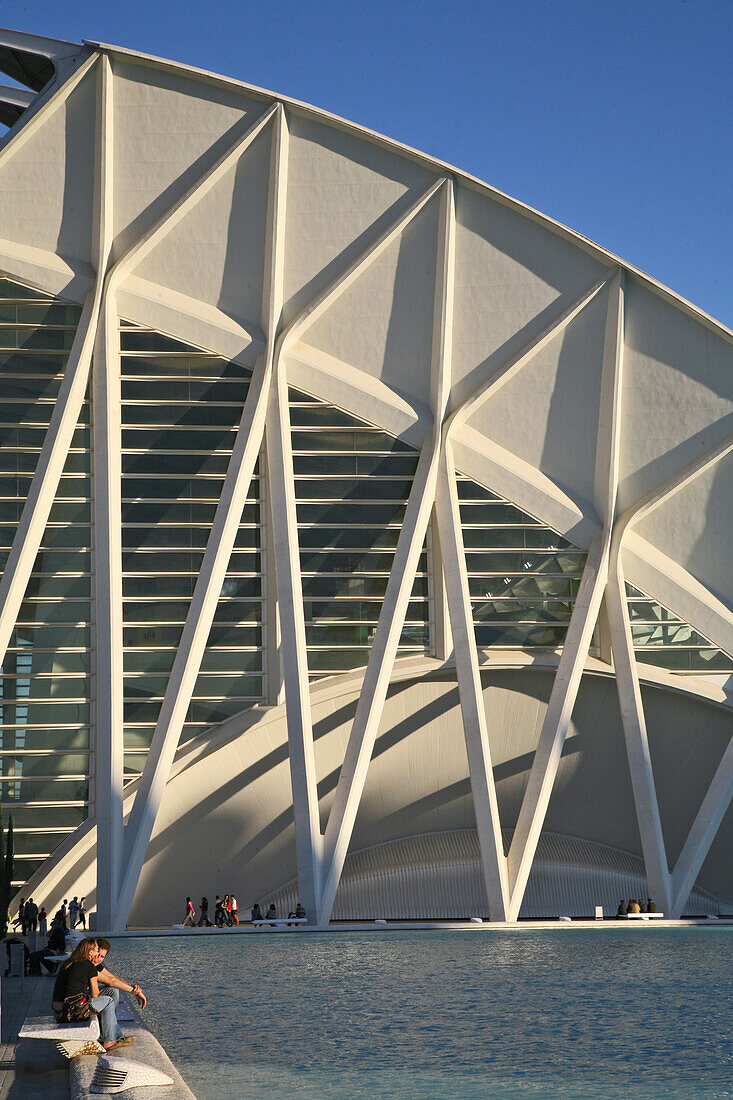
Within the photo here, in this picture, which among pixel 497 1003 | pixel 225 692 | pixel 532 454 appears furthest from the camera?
pixel 532 454

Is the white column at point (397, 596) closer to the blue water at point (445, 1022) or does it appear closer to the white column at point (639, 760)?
the white column at point (639, 760)

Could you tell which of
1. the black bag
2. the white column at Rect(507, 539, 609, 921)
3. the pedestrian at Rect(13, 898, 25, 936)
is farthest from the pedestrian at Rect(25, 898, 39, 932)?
the black bag

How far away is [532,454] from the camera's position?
33875 millimetres

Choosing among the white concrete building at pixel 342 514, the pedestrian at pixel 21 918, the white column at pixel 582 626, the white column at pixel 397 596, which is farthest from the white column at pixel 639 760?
the pedestrian at pixel 21 918

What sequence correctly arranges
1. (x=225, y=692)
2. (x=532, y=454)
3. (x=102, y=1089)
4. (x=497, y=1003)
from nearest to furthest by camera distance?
(x=102, y=1089) < (x=497, y=1003) < (x=225, y=692) < (x=532, y=454)

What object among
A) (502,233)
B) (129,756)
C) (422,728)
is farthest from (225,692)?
(502,233)

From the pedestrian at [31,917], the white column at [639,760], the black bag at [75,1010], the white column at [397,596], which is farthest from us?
Answer: the white column at [639,760]

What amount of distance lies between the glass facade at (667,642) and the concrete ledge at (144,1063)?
2591 centimetres

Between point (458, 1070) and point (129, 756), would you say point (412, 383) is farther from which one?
point (458, 1070)

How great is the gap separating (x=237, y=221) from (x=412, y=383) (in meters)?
6.39

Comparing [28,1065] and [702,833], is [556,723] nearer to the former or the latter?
[702,833]

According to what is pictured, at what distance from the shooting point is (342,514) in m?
32.8

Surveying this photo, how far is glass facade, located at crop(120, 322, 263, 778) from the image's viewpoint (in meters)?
31.5

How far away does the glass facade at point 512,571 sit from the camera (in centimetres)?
3353
